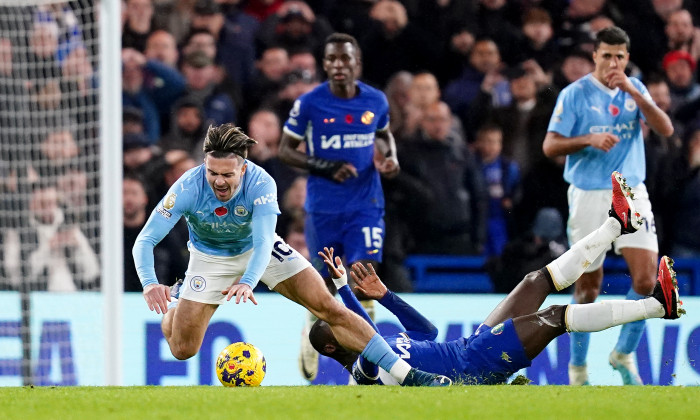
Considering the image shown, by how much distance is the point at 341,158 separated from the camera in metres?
8.76

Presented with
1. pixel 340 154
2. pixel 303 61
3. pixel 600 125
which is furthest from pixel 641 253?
pixel 303 61

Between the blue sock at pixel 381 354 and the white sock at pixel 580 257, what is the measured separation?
3.90 ft

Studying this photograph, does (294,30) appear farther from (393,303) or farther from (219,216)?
(393,303)

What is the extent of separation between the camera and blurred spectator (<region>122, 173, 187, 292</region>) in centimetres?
971

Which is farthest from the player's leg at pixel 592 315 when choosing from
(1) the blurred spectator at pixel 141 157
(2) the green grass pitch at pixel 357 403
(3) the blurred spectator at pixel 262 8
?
(3) the blurred spectator at pixel 262 8

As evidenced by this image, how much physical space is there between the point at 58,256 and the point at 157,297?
3.17 m

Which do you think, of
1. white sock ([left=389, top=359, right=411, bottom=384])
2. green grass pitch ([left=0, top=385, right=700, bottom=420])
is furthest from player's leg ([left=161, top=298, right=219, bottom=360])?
white sock ([left=389, top=359, right=411, bottom=384])

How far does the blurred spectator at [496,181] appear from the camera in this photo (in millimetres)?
9914

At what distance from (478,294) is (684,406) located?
154 inches

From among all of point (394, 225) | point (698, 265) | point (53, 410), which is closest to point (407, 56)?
point (394, 225)

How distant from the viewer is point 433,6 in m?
10.7

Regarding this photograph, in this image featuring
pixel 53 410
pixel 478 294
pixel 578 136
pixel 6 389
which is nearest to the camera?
pixel 53 410

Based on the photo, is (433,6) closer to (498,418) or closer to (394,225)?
(394,225)

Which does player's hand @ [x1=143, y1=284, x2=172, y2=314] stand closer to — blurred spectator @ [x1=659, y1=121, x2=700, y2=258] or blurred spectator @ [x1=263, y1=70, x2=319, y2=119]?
blurred spectator @ [x1=263, y1=70, x2=319, y2=119]
